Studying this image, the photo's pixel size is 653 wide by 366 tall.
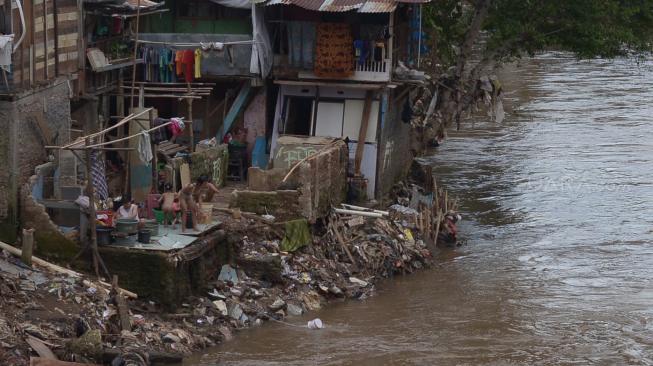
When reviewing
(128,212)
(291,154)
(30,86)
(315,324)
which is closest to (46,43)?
(30,86)

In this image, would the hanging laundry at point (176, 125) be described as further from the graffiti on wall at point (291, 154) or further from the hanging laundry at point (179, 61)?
the hanging laundry at point (179, 61)

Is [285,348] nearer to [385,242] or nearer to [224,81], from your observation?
[385,242]

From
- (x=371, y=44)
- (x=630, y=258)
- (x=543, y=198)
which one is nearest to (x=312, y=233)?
(x=371, y=44)

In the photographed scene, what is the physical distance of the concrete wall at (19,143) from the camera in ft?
59.7

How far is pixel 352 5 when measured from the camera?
23.8 m

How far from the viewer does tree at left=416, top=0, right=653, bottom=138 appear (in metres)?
27.2

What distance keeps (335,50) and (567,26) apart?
632 centimetres

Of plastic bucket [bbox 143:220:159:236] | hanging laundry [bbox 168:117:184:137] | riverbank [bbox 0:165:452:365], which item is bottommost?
riverbank [bbox 0:165:452:365]

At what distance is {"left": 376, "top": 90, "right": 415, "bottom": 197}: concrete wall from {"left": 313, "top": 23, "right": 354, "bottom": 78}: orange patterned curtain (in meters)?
1.08

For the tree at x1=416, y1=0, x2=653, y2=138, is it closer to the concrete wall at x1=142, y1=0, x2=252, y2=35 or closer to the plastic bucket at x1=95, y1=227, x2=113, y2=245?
the concrete wall at x1=142, y1=0, x2=252, y2=35

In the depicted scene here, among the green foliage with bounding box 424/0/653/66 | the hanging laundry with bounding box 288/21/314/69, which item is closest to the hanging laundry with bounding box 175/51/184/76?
the hanging laundry with bounding box 288/21/314/69

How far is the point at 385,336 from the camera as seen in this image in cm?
1916

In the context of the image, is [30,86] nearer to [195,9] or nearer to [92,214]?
[92,214]

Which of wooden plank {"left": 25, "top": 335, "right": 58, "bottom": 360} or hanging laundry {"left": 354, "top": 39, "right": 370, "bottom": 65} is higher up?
hanging laundry {"left": 354, "top": 39, "right": 370, "bottom": 65}
